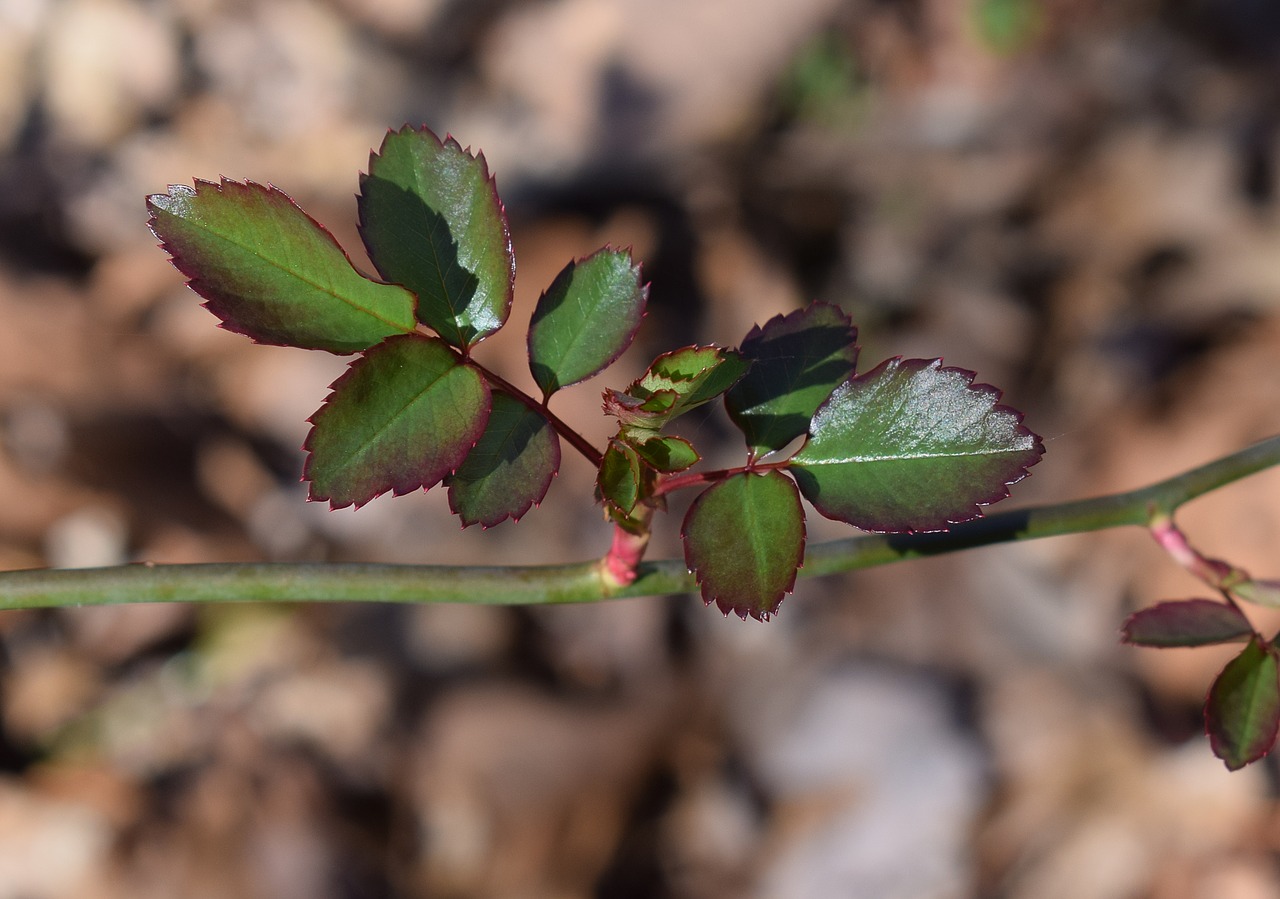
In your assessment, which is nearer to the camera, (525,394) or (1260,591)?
(525,394)

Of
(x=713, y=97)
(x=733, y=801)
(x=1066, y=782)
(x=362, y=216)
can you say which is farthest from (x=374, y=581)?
(x=713, y=97)

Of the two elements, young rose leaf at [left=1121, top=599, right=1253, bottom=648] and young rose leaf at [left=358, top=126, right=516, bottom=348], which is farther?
young rose leaf at [left=1121, top=599, right=1253, bottom=648]

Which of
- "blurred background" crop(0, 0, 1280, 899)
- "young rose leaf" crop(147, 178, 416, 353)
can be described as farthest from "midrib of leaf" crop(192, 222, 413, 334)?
"blurred background" crop(0, 0, 1280, 899)

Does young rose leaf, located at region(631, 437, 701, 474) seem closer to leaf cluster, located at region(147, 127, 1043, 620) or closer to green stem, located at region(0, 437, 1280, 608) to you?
leaf cluster, located at region(147, 127, 1043, 620)

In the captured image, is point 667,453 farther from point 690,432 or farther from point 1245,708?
point 690,432

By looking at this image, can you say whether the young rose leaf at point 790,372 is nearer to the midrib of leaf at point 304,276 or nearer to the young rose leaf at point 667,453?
the young rose leaf at point 667,453

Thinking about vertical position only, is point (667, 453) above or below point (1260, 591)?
above

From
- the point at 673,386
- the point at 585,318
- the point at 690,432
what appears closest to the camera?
the point at 673,386

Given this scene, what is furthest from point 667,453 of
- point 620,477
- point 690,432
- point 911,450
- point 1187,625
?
point 690,432
